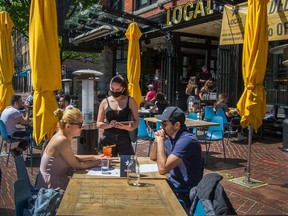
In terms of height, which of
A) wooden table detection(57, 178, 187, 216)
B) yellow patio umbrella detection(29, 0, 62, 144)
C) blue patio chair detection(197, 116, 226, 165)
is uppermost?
yellow patio umbrella detection(29, 0, 62, 144)

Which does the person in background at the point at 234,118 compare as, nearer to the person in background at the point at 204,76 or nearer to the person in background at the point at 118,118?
the person in background at the point at 204,76

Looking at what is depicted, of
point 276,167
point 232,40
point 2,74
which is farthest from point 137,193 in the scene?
point 232,40

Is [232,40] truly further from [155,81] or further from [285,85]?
[155,81]

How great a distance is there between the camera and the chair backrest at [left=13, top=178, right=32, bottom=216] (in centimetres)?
248

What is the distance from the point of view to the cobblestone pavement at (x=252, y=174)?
4.49 m

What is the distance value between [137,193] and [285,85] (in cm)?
957

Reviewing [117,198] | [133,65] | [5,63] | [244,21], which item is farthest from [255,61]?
[5,63]

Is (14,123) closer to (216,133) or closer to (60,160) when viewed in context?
(60,160)

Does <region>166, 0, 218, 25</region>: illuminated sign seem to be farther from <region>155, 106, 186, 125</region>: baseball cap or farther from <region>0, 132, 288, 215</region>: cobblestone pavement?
<region>155, 106, 186, 125</region>: baseball cap

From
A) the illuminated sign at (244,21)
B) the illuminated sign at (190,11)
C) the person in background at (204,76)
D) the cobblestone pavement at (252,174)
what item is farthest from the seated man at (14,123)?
the person in background at (204,76)

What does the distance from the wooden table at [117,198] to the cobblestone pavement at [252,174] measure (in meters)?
1.96

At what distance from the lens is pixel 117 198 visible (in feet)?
8.17

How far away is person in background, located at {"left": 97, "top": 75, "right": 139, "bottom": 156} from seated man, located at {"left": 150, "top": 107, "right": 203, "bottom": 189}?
0.94m

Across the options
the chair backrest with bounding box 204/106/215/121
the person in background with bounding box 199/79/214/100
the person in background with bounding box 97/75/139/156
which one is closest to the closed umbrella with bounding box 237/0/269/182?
the person in background with bounding box 97/75/139/156
